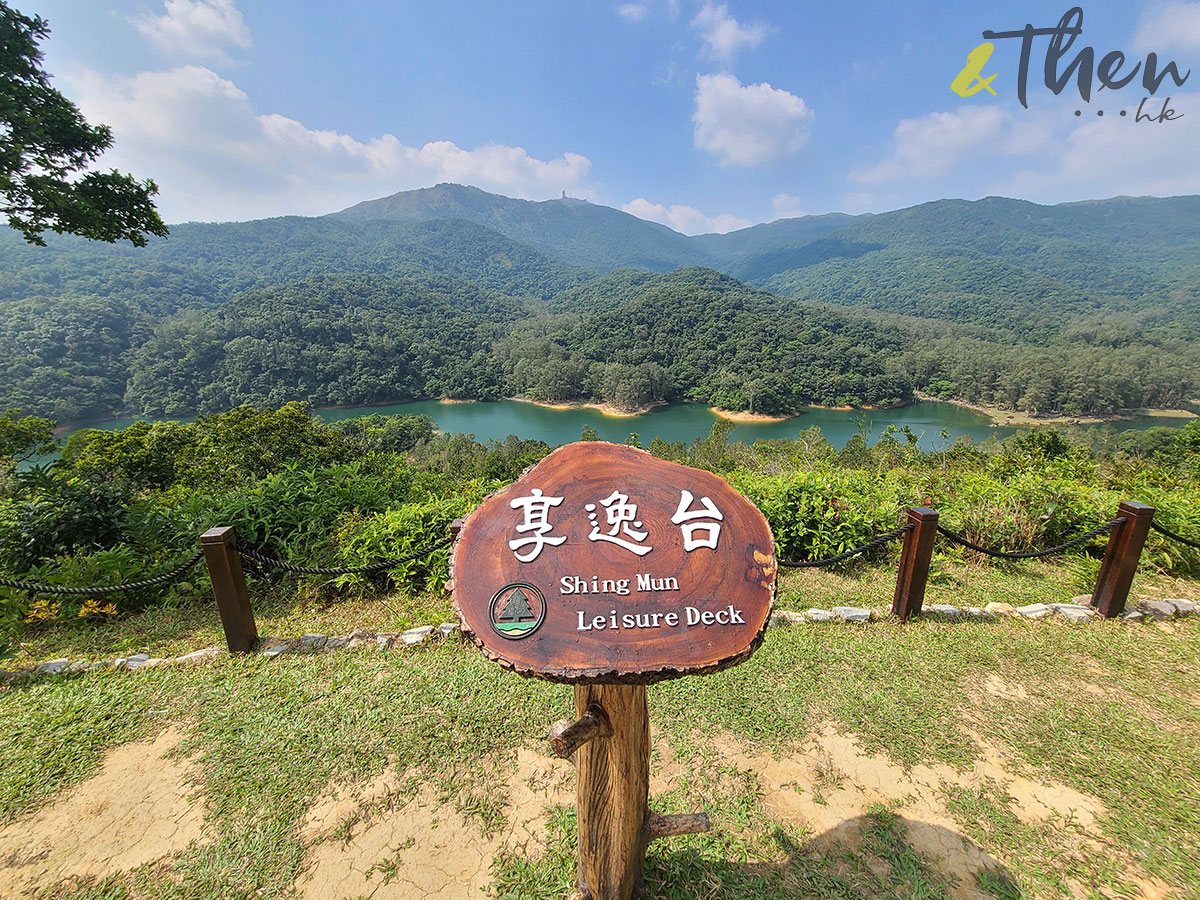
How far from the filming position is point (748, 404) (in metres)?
49.6

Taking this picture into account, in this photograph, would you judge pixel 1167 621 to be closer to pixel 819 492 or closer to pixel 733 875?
pixel 819 492

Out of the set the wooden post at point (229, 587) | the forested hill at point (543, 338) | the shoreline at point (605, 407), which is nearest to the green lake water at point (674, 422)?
the shoreline at point (605, 407)

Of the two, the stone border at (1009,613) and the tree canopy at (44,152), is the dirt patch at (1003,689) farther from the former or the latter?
the tree canopy at (44,152)

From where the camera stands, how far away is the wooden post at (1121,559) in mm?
→ 3424

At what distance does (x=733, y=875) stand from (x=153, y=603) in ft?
14.2

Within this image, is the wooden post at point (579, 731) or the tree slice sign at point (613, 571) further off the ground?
the tree slice sign at point (613, 571)

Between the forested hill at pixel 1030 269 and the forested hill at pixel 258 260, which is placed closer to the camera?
the forested hill at pixel 258 260

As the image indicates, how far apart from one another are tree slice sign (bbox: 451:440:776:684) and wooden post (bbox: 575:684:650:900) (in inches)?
12.4

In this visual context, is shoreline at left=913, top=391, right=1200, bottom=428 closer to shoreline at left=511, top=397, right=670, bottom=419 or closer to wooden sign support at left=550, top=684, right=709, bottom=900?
shoreline at left=511, top=397, right=670, bottom=419

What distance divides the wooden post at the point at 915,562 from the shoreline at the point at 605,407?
1861 inches

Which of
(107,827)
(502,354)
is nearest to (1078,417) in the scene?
(107,827)

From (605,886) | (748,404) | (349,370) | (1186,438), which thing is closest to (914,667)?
(605,886)

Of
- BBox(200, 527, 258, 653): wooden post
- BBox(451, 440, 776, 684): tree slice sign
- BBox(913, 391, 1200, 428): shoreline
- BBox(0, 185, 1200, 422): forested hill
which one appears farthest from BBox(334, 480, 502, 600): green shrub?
BBox(913, 391, 1200, 428): shoreline

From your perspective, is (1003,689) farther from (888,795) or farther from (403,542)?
(403,542)
